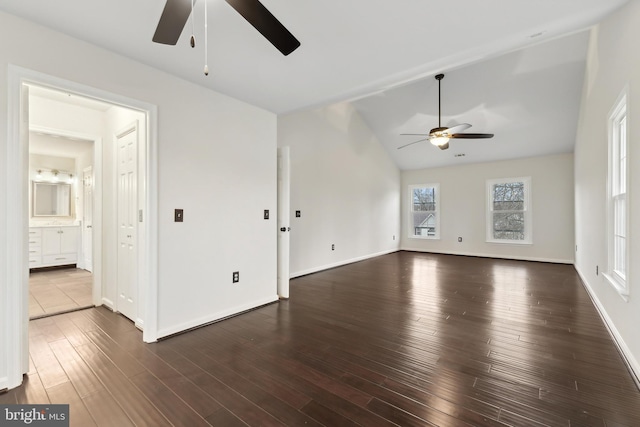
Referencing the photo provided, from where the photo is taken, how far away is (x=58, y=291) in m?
4.07

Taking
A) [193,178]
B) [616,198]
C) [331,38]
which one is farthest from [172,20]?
[616,198]

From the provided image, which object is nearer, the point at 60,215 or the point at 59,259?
the point at 59,259

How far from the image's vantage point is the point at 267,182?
3.65m

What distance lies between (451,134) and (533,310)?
112 inches

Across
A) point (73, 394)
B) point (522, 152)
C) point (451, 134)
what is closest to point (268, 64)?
point (73, 394)

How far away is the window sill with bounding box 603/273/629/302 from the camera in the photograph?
7.39 feet

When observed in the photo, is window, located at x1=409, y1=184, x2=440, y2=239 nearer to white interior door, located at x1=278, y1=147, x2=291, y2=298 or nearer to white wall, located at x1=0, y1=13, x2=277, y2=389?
white interior door, located at x1=278, y1=147, x2=291, y2=298

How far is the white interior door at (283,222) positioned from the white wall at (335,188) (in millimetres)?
1050

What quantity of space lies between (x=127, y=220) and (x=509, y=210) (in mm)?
7888

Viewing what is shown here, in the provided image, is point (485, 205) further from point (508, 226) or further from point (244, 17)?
point (244, 17)

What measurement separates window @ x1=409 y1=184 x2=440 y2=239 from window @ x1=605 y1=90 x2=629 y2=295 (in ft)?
17.6

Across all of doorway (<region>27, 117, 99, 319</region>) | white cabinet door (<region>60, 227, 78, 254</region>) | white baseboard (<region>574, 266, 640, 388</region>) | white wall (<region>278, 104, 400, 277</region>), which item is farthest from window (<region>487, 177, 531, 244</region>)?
white cabinet door (<region>60, 227, 78, 254</region>)

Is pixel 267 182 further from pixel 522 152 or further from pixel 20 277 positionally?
pixel 522 152

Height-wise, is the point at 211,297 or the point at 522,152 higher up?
the point at 522,152
